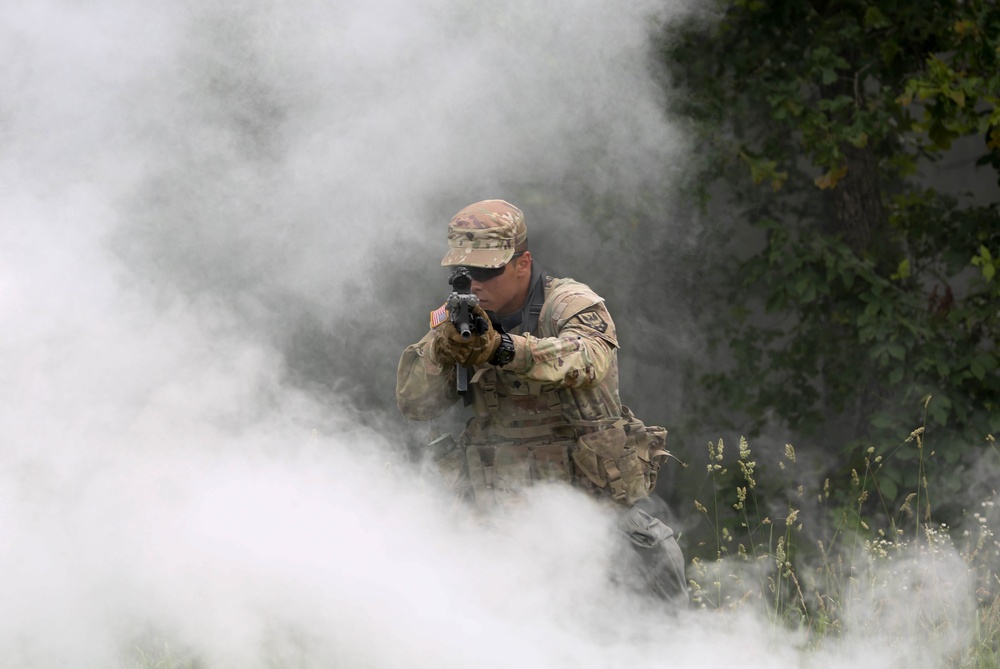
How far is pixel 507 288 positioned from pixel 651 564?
95 centimetres

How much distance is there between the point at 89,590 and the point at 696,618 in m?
1.83

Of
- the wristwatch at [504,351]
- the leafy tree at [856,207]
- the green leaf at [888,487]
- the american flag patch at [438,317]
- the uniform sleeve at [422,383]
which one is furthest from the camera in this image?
the leafy tree at [856,207]

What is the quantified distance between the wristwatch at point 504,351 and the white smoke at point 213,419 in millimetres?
638

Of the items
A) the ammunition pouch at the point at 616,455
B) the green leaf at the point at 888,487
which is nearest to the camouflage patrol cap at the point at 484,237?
the ammunition pouch at the point at 616,455

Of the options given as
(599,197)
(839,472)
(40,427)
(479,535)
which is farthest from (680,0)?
(40,427)

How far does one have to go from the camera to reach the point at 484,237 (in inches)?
135

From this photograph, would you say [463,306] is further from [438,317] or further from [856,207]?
[856,207]

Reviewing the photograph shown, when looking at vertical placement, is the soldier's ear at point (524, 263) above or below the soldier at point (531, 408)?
above

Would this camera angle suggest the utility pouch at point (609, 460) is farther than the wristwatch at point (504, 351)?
Yes

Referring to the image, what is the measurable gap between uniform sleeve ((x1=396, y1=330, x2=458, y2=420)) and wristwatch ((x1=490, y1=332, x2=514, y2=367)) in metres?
0.39

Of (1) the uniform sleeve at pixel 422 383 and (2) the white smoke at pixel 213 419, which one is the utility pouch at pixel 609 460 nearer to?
(2) the white smoke at pixel 213 419

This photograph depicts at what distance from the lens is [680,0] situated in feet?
17.7

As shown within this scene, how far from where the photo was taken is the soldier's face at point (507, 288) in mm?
3469

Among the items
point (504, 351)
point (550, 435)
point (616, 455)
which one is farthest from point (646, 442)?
point (504, 351)
